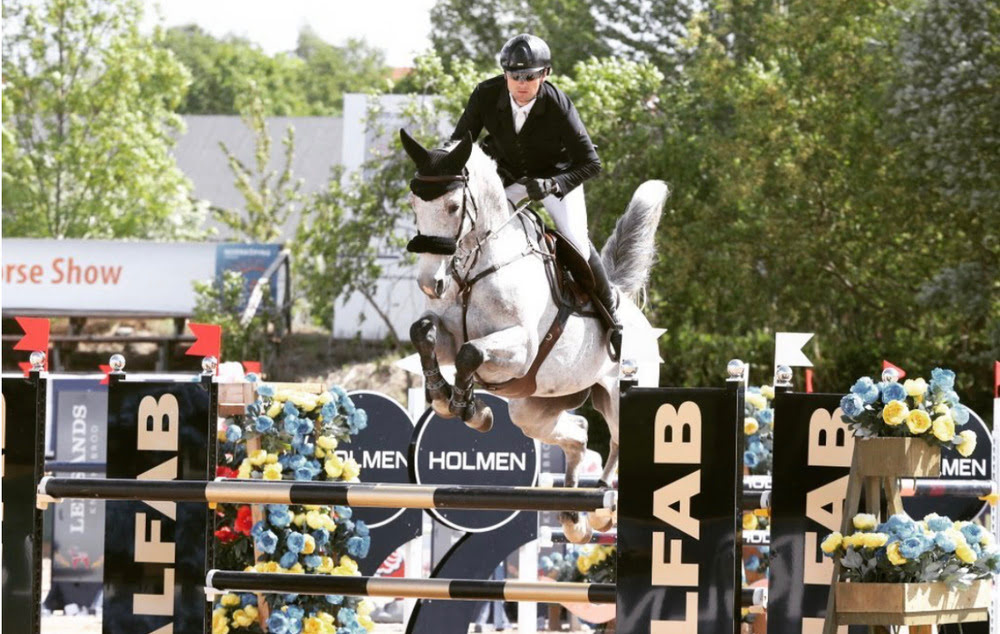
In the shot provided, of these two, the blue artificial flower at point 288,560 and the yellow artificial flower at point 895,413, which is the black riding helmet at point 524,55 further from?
the blue artificial flower at point 288,560

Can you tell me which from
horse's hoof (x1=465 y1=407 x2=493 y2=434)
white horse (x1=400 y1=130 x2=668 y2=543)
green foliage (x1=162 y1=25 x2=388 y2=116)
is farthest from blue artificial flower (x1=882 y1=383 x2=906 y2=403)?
green foliage (x1=162 y1=25 x2=388 y2=116)

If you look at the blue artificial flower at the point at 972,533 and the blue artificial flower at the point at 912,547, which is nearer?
the blue artificial flower at the point at 912,547

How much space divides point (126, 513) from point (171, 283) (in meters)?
14.3

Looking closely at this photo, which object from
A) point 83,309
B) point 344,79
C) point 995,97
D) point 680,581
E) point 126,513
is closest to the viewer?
point 680,581

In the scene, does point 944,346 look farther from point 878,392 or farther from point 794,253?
point 878,392

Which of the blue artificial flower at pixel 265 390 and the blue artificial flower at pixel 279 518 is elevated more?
the blue artificial flower at pixel 265 390

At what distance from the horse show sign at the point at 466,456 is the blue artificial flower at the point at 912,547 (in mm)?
2592

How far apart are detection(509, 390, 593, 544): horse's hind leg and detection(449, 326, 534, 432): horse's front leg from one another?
452 mm

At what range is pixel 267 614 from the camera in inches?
219

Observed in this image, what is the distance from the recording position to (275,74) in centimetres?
4366

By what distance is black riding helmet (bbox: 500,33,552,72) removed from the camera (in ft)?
14.5

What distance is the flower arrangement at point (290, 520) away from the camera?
5.39m

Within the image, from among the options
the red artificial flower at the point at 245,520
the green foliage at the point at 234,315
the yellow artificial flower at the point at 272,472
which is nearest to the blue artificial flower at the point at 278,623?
the red artificial flower at the point at 245,520

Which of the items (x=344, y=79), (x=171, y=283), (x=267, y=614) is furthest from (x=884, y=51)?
(x=344, y=79)
